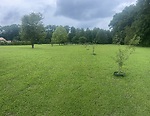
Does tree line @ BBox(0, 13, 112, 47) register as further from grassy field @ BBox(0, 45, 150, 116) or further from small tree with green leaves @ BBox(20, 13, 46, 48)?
grassy field @ BBox(0, 45, 150, 116)

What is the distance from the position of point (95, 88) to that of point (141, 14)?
45.8 m

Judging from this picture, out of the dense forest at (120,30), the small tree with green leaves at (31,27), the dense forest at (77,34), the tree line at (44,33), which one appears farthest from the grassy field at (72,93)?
the dense forest at (77,34)

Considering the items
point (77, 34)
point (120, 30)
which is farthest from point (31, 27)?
point (77, 34)

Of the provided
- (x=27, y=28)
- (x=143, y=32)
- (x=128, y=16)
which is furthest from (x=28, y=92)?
(x=128, y=16)

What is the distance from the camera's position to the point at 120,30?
255 feet

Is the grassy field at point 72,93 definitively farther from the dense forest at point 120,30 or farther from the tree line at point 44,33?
the tree line at point 44,33

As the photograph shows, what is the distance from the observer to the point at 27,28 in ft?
149

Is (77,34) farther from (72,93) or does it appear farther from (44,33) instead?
(72,93)

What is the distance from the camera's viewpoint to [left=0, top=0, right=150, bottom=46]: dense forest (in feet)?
167

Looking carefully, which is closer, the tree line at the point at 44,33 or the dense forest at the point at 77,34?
the tree line at the point at 44,33

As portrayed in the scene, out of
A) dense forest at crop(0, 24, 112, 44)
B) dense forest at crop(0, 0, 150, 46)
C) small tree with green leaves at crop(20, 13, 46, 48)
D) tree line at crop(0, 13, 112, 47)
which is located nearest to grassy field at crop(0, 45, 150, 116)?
dense forest at crop(0, 0, 150, 46)

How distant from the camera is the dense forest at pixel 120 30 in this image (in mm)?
50844

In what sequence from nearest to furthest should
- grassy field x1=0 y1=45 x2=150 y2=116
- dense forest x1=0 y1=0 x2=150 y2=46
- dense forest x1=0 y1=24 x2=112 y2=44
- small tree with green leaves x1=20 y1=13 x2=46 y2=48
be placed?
grassy field x1=0 y1=45 x2=150 y2=116 → small tree with green leaves x1=20 y1=13 x2=46 y2=48 → dense forest x1=0 y1=0 x2=150 y2=46 → dense forest x1=0 y1=24 x2=112 y2=44

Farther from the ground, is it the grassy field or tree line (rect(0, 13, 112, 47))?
tree line (rect(0, 13, 112, 47))
